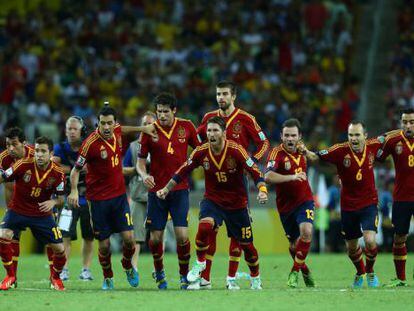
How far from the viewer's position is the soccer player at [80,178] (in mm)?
17734

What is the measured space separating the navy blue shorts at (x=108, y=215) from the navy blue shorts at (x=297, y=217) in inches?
85.5

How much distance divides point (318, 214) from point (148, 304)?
44.8 ft

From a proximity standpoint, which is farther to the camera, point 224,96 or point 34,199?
point 224,96

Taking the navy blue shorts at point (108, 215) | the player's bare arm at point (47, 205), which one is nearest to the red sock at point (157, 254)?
the navy blue shorts at point (108, 215)

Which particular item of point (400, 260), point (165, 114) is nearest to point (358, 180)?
point (400, 260)

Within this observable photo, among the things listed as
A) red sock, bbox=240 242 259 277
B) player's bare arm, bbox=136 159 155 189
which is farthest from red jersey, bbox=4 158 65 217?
red sock, bbox=240 242 259 277

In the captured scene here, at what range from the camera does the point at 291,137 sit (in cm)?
1628

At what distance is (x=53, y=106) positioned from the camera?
29.8 meters

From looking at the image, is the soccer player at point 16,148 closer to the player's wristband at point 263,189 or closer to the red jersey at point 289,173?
the player's wristband at point 263,189

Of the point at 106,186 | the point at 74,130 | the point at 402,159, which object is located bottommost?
the point at 106,186

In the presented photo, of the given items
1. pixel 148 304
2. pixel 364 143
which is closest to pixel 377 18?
pixel 364 143

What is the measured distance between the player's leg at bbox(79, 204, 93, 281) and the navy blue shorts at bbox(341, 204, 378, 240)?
4204 mm

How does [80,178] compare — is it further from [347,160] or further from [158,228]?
[347,160]

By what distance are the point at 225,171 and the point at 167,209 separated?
1044 mm
